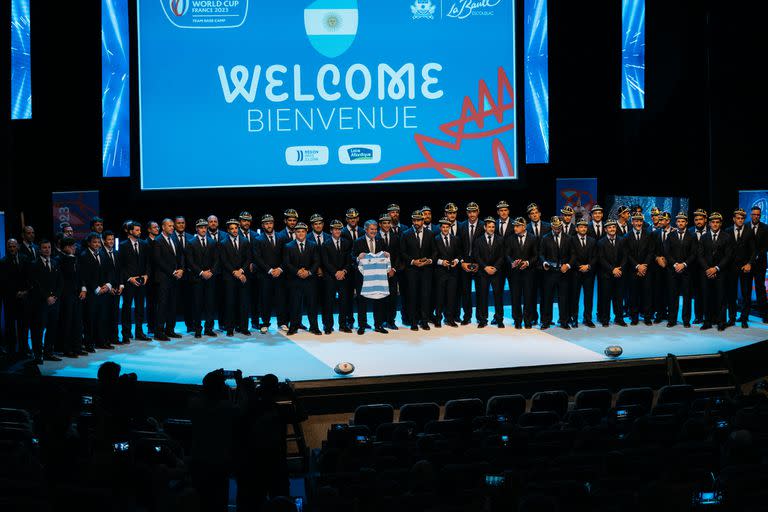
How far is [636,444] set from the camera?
7613 mm

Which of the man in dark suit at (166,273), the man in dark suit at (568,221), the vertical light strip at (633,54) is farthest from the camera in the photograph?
the vertical light strip at (633,54)

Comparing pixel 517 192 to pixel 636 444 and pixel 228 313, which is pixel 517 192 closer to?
pixel 228 313

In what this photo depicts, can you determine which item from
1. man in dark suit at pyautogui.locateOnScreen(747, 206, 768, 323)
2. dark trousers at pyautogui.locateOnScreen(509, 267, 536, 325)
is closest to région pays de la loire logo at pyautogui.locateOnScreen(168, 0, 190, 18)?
dark trousers at pyautogui.locateOnScreen(509, 267, 536, 325)

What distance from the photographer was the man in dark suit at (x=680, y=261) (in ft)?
47.2

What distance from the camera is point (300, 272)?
1391cm

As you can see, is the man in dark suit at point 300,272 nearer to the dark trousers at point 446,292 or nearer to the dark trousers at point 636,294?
the dark trousers at point 446,292

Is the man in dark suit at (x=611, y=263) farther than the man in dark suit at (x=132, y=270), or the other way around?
the man in dark suit at (x=611, y=263)

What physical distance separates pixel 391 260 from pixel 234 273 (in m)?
2.32

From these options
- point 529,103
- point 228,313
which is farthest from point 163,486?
point 529,103

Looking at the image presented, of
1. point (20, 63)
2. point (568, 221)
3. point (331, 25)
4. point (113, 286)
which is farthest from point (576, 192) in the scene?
point (20, 63)

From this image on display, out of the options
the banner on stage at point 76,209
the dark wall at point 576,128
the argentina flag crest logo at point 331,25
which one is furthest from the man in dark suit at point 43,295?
the argentina flag crest logo at point 331,25

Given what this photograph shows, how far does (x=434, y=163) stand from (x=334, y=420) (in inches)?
251

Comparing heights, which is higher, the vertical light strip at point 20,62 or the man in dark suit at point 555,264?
the vertical light strip at point 20,62

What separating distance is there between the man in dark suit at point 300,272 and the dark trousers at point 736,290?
6.15 m
